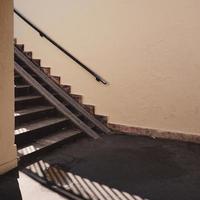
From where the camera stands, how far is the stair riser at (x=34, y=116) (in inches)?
156

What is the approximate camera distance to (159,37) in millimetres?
4305

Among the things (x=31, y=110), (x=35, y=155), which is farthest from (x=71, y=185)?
(x=31, y=110)

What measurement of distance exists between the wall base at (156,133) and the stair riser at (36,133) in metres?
0.93

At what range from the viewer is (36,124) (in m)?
4.06

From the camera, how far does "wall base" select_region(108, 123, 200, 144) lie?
4.23 m

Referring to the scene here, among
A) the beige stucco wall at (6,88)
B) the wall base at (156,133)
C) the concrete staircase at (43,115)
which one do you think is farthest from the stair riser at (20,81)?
the beige stucco wall at (6,88)

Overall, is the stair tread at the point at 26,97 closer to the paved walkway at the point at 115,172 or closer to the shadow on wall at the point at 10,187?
the paved walkway at the point at 115,172

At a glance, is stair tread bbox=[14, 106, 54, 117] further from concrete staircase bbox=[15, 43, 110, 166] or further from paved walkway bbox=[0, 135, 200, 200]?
paved walkway bbox=[0, 135, 200, 200]

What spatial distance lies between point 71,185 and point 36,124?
60.8 inches

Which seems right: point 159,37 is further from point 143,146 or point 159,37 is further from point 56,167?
point 56,167

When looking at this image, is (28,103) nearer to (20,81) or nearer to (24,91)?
(24,91)

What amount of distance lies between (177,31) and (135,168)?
83.4 inches

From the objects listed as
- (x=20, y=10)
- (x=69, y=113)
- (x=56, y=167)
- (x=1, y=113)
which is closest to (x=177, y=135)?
(x=69, y=113)

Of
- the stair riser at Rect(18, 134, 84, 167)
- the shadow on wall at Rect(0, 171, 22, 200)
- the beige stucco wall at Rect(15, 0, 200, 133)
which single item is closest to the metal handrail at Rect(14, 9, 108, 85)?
the beige stucco wall at Rect(15, 0, 200, 133)
